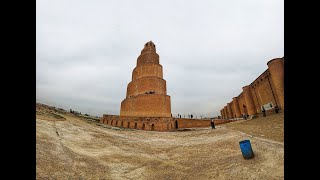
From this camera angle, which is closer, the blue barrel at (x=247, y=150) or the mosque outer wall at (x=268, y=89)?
the blue barrel at (x=247, y=150)

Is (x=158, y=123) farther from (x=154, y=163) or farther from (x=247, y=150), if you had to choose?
(x=247, y=150)

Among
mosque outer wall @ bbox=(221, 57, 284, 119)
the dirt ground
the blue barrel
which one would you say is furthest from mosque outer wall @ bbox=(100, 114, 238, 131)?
the blue barrel

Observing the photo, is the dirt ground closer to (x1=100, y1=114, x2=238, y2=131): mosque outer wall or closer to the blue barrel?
the blue barrel

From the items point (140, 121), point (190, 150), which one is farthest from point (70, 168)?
point (140, 121)

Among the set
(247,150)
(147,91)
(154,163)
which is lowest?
(154,163)

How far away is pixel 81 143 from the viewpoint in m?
11.0

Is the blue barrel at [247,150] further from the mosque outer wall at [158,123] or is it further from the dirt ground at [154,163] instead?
the mosque outer wall at [158,123]

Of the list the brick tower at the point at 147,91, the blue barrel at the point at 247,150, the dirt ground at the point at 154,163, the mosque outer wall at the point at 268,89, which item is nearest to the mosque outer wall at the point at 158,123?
the brick tower at the point at 147,91

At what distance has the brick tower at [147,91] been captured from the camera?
30.2 metres

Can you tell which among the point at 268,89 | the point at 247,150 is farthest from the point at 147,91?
the point at 247,150

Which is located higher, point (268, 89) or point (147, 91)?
point (147, 91)

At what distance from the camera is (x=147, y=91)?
105ft
